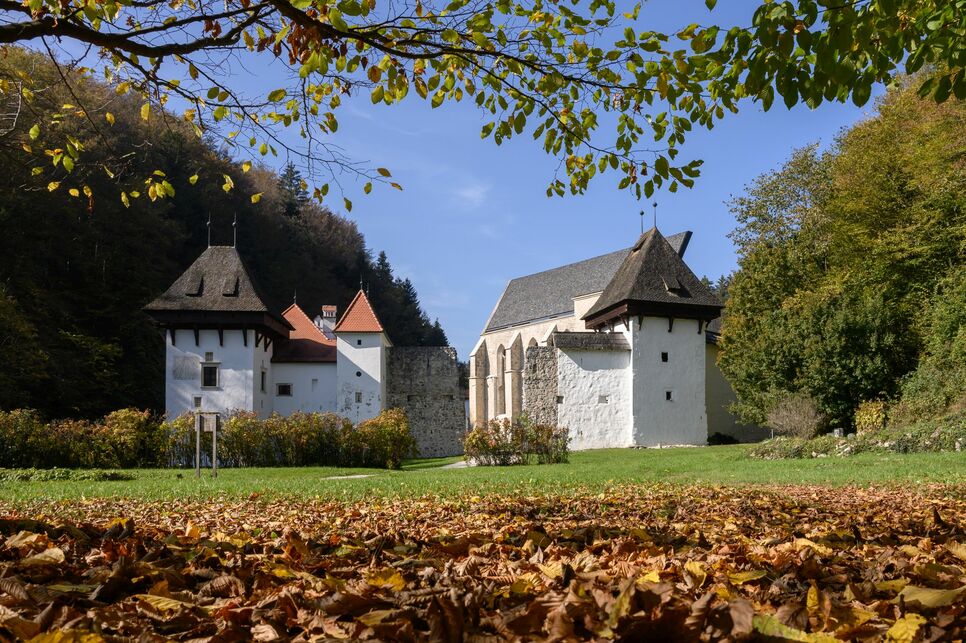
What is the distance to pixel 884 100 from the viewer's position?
32062 mm

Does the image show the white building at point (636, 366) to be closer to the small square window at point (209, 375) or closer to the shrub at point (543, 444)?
the shrub at point (543, 444)

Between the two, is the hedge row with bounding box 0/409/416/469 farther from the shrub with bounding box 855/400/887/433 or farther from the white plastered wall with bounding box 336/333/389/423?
the shrub with bounding box 855/400/887/433

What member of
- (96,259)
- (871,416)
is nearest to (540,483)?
(871,416)

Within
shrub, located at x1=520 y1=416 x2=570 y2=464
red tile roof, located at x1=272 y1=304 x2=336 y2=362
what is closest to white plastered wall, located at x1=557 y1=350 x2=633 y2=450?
shrub, located at x1=520 y1=416 x2=570 y2=464

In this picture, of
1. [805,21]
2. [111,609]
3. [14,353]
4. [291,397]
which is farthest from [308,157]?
[291,397]

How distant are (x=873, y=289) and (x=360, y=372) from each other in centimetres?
2129

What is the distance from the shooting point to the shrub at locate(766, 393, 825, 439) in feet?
76.9

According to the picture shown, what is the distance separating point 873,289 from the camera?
26875mm

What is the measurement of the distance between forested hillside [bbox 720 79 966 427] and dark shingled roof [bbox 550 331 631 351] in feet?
16.1

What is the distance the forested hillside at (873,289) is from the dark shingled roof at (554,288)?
26.8ft

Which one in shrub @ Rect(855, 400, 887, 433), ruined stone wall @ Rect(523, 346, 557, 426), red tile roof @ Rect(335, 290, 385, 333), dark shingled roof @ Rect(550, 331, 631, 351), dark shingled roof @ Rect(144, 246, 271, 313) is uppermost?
dark shingled roof @ Rect(144, 246, 271, 313)

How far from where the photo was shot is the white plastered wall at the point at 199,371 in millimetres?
29594

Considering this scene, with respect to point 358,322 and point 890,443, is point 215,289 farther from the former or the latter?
point 890,443

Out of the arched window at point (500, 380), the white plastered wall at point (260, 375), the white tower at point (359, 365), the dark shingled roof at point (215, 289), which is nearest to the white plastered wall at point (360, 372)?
the white tower at point (359, 365)
